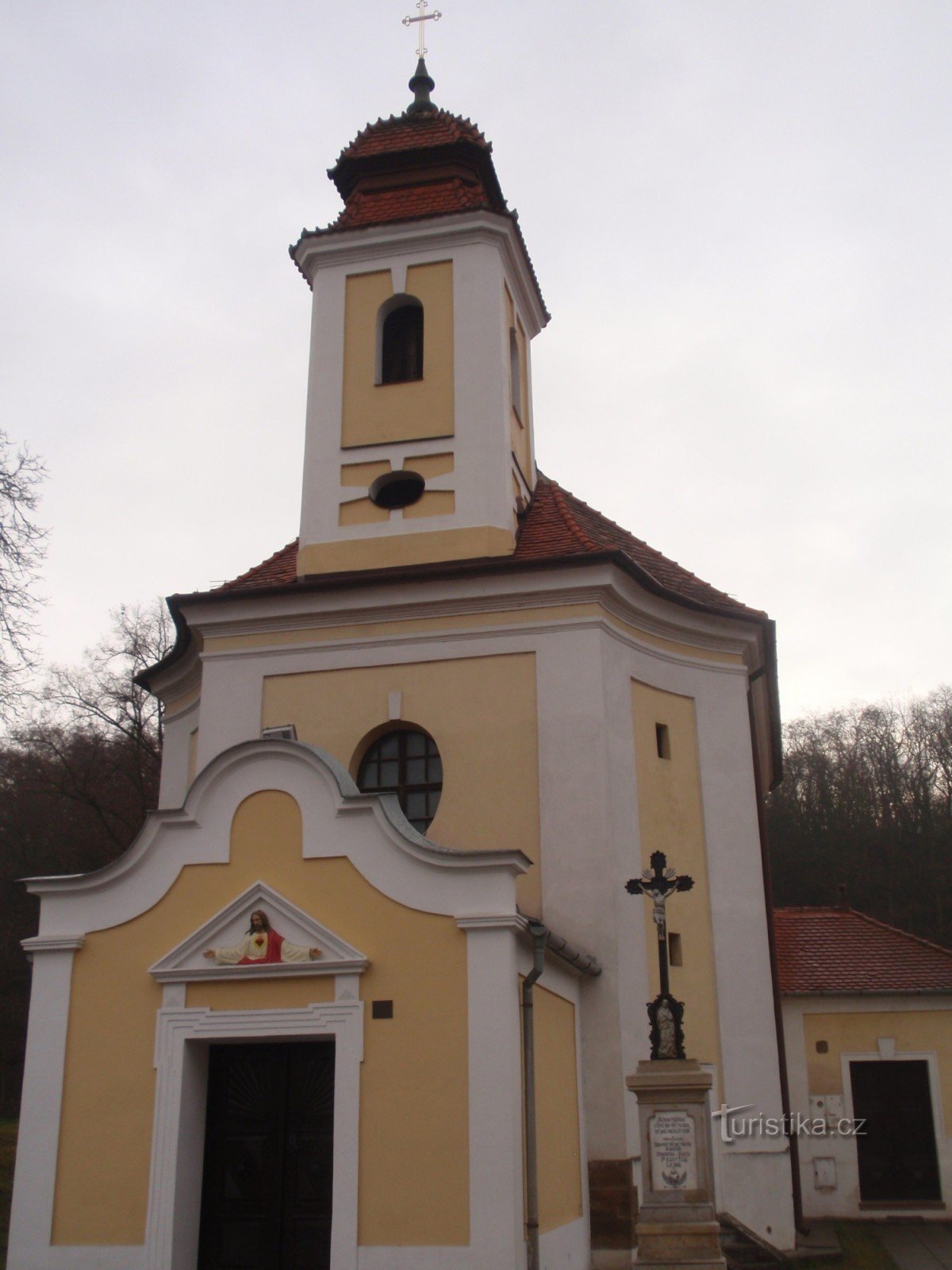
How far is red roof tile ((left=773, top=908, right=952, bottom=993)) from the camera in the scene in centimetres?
1972

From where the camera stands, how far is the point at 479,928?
10766 mm

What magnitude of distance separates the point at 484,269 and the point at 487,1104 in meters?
12.5

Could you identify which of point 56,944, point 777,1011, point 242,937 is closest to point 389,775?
point 242,937

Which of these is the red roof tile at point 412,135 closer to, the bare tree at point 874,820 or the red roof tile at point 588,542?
the red roof tile at point 588,542

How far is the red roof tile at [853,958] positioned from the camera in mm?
19719

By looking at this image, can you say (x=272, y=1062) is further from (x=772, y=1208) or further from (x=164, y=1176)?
(x=772, y=1208)

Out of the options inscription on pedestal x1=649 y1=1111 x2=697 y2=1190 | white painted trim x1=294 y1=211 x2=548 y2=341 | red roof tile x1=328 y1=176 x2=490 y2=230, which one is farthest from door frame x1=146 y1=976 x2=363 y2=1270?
red roof tile x1=328 y1=176 x2=490 y2=230

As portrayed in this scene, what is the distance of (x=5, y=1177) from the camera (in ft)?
68.9

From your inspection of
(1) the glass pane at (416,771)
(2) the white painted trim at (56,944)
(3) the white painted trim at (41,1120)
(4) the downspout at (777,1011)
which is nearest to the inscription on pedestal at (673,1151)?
(4) the downspout at (777,1011)

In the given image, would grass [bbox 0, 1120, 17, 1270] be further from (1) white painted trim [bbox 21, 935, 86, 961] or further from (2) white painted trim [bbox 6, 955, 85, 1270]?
(1) white painted trim [bbox 21, 935, 86, 961]

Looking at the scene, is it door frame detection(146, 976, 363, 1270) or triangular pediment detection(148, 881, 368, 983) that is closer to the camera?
door frame detection(146, 976, 363, 1270)

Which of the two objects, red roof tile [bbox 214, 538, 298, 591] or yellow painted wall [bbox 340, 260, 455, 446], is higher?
yellow painted wall [bbox 340, 260, 455, 446]

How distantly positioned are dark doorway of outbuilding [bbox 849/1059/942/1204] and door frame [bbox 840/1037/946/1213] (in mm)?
34

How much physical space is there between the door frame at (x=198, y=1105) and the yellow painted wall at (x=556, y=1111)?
1.74 metres
